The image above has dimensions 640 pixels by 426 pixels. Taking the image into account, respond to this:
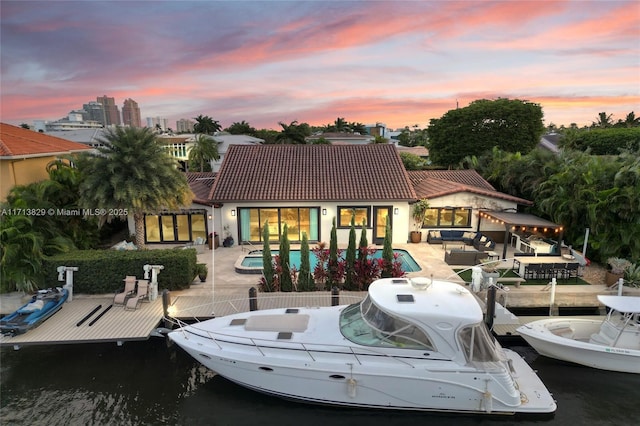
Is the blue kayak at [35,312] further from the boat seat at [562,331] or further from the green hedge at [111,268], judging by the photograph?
the boat seat at [562,331]

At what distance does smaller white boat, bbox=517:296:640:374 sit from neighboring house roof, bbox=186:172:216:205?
603 inches

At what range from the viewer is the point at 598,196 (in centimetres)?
1540

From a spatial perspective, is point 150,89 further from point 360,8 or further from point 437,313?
point 437,313

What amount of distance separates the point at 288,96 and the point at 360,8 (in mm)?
21793

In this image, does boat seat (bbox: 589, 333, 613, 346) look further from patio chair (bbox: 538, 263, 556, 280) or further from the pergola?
the pergola

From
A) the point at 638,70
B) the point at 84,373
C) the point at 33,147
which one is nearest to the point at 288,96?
the point at 33,147

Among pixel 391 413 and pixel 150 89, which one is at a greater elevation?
pixel 150 89

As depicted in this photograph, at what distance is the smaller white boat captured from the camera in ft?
32.2

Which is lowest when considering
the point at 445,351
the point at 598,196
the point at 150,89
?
the point at 445,351

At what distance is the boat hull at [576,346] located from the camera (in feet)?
32.0

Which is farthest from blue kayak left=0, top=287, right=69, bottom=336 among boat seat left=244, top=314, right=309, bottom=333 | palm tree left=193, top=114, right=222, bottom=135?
palm tree left=193, top=114, right=222, bottom=135

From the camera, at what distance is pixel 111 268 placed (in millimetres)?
12969

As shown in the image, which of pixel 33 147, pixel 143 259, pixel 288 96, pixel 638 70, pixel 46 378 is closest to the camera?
pixel 46 378

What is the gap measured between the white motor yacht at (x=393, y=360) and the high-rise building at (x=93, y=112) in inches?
6765
